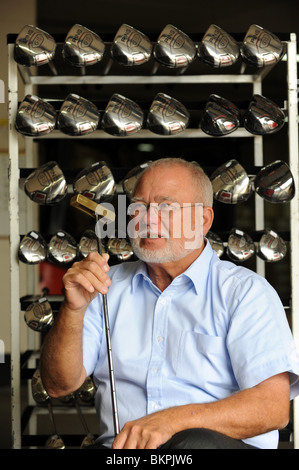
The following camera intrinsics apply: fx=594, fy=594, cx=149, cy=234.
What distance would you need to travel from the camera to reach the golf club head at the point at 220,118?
2287mm

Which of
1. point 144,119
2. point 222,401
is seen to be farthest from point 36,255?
point 222,401

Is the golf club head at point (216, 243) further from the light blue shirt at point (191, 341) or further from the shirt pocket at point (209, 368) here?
the shirt pocket at point (209, 368)

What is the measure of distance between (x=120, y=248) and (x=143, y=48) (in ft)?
2.56

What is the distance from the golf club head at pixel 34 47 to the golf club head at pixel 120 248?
2.45 ft

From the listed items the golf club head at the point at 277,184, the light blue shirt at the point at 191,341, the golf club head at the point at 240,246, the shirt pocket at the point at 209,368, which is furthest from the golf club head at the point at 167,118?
the shirt pocket at the point at 209,368

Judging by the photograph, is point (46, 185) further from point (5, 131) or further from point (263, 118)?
point (5, 131)

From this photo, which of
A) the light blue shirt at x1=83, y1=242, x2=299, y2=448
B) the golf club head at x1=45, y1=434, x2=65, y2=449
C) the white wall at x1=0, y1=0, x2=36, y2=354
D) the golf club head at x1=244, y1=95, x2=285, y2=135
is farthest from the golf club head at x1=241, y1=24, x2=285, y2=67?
the white wall at x1=0, y1=0, x2=36, y2=354

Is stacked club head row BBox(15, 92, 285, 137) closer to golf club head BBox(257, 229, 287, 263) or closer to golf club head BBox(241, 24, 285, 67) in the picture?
golf club head BBox(241, 24, 285, 67)

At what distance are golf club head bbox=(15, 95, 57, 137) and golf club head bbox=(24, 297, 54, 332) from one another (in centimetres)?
67

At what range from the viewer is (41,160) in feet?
14.0

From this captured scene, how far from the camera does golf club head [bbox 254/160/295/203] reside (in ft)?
7.43

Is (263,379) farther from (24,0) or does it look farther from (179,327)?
(24,0)

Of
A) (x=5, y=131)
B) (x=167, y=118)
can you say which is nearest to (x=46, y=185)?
(x=167, y=118)

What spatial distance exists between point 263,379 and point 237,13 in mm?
3142
